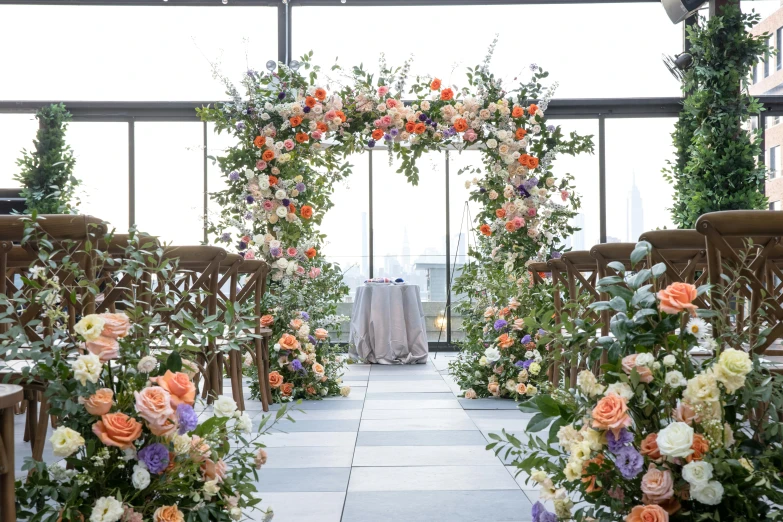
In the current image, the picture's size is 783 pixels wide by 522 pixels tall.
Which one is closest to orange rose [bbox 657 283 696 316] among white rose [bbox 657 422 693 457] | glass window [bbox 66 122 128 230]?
white rose [bbox 657 422 693 457]

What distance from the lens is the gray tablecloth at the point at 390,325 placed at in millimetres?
7382

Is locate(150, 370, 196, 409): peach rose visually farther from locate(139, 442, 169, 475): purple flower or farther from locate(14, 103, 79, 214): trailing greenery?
locate(14, 103, 79, 214): trailing greenery

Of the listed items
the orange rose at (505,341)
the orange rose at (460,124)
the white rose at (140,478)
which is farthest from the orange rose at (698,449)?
the orange rose at (460,124)

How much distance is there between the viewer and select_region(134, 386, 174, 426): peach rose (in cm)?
156

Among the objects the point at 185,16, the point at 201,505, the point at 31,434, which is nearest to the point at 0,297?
the point at 201,505

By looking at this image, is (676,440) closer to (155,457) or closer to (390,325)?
(155,457)

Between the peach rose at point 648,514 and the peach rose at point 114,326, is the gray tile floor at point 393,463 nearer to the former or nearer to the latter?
the peach rose at point 648,514

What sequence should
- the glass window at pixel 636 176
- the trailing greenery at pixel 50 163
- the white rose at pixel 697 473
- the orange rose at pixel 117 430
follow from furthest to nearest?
the glass window at pixel 636 176 → the trailing greenery at pixel 50 163 → the orange rose at pixel 117 430 → the white rose at pixel 697 473

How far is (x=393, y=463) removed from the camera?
3.11 metres

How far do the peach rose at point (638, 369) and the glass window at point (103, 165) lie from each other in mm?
7445

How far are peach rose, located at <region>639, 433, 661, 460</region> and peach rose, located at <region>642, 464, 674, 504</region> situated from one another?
21mm

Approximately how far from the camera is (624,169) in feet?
27.9

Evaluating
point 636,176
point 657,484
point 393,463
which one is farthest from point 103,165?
point 657,484

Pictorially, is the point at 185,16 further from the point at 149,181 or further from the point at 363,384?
the point at 363,384
